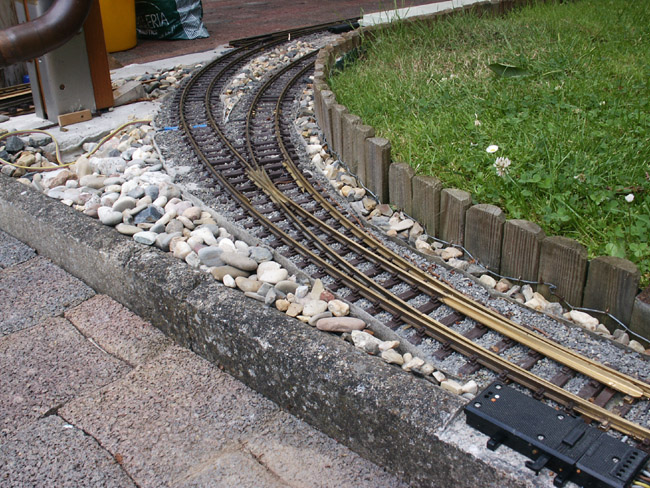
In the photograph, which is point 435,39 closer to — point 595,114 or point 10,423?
point 595,114

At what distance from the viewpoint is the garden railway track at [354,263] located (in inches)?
128

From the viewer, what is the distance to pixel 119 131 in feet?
25.3

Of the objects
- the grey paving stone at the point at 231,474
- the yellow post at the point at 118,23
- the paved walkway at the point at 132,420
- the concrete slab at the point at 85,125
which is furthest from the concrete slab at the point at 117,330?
the yellow post at the point at 118,23

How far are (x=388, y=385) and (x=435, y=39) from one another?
7.31 metres

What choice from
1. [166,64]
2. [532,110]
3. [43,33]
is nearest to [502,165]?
[532,110]

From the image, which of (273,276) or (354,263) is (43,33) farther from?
(354,263)

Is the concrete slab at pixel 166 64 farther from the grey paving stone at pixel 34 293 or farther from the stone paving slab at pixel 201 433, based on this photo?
the stone paving slab at pixel 201 433

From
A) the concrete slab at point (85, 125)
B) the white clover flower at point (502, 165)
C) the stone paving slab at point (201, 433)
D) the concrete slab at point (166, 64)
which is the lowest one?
the stone paving slab at point (201, 433)

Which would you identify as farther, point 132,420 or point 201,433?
point 132,420

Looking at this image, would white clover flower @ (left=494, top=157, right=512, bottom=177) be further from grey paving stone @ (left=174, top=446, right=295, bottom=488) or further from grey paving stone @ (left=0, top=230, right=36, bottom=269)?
grey paving stone @ (left=0, top=230, right=36, bottom=269)

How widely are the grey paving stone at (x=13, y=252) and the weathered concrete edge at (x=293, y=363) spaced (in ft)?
1.88

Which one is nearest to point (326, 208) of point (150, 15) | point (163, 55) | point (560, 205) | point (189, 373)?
point (560, 205)

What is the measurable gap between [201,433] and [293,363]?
1.81 ft

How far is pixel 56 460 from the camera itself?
2941mm
